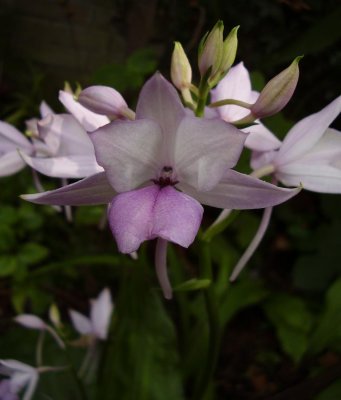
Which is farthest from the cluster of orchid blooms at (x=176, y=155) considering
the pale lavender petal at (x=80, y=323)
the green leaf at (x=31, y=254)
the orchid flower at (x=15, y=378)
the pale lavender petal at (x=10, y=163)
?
Result: the green leaf at (x=31, y=254)

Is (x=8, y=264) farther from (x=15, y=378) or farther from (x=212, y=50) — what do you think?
(x=212, y=50)

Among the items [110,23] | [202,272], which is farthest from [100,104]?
[110,23]

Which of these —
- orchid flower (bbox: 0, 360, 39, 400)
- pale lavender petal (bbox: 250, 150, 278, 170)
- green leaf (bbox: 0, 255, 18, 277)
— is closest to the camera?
pale lavender petal (bbox: 250, 150, 278, 170)

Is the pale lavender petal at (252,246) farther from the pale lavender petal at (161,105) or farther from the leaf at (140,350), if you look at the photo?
the leaf at (140,350)

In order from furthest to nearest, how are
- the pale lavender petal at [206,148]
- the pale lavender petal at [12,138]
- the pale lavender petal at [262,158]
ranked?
the pale lavender petal at [12,138], the pale lavender petal at [262,158], the pale lavender petal at [206,148]

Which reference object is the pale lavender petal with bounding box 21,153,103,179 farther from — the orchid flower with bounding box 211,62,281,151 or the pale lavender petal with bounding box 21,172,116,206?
the orchid flower with bounding box 211,62,281,151

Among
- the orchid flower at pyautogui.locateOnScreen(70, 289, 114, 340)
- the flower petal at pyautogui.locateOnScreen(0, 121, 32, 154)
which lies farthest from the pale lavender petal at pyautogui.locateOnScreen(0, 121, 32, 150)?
the orchid flower at pyautogui.locateOnScreen(70, 289, 114, 340)
